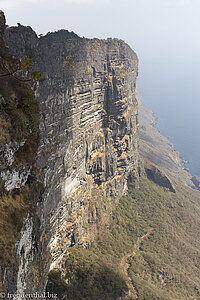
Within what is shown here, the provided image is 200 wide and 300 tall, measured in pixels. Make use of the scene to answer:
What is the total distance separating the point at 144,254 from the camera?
120 feet

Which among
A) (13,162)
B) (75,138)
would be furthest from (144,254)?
(13,162)

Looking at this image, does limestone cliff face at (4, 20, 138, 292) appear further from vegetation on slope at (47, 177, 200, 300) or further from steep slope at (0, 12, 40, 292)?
vegetation on slope at (47, 177, 200, 300)

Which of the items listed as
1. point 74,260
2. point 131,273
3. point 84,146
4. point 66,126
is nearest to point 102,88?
point 84,146

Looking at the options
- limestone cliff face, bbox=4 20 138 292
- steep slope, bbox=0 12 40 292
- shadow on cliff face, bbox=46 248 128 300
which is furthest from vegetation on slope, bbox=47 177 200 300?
steep slope, bbox=0 12 40 292

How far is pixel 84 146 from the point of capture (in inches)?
1235

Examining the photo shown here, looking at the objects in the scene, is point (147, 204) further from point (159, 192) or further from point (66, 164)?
point (66, 164)

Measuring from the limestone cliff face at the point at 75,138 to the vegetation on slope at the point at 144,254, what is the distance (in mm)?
2610

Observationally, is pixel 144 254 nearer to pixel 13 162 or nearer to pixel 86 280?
pixel 86 280

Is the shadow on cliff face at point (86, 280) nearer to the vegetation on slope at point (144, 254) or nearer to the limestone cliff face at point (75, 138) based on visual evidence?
the vegetation on slope at point (144, 254)

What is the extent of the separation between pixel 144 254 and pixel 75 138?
21854mm

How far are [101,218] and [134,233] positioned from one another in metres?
7.65

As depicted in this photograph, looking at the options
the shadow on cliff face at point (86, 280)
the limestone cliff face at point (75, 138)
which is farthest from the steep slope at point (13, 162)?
the shadow on cliff face at point (86, 280)

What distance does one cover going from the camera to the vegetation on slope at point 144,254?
27.0 meters

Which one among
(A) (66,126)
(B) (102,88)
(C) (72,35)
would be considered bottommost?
(A) (66,126)
